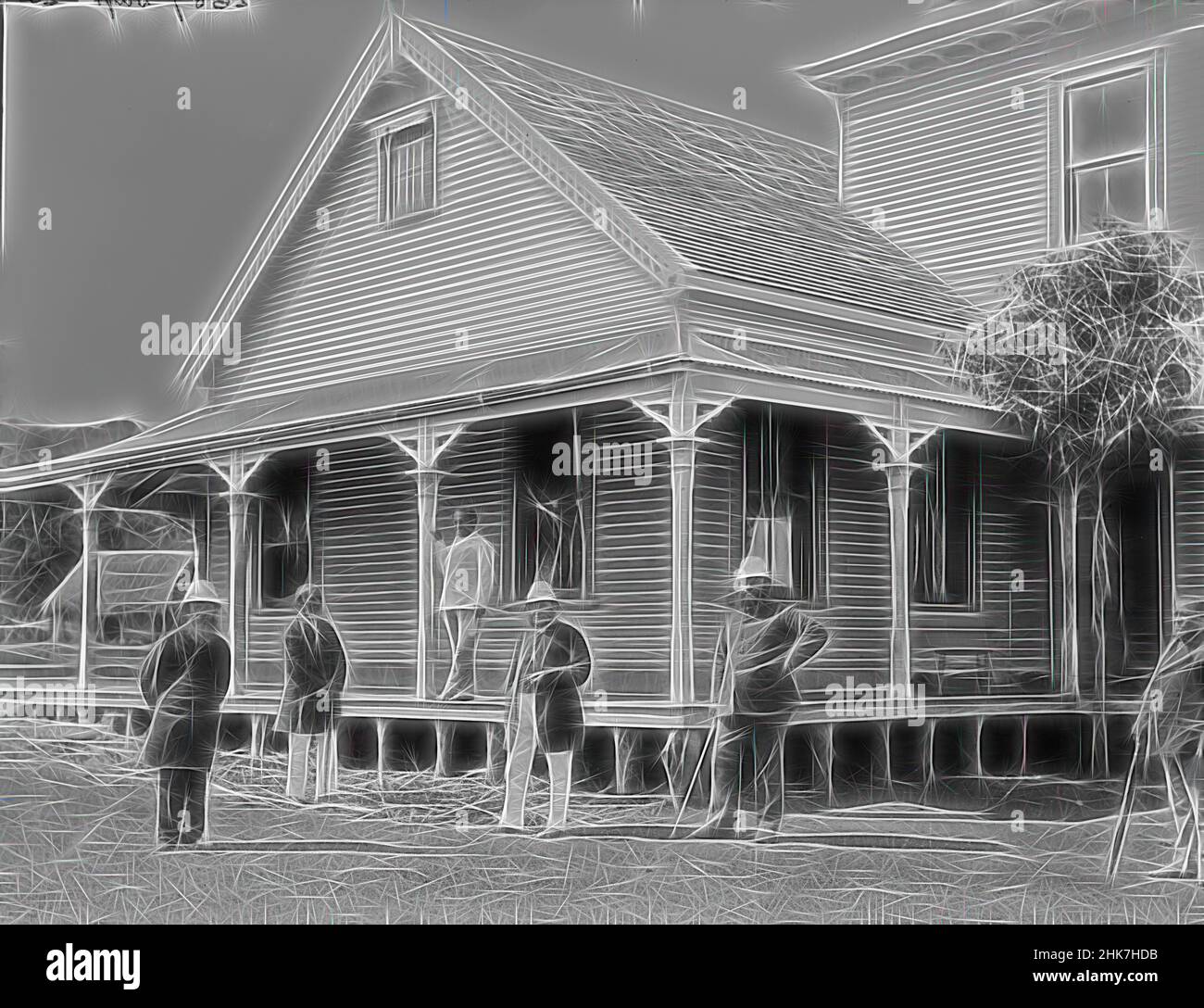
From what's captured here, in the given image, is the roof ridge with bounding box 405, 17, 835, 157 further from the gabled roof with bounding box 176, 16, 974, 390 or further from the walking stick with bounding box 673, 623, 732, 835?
the walking stick with bounding box 673, 623, 732, 835

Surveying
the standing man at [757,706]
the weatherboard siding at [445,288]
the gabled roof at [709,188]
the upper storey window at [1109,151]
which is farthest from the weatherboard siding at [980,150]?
the standing man at [757,706]

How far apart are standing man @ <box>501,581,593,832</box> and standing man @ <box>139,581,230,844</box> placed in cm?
228

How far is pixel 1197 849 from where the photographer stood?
1084 centimetres

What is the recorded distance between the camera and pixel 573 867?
35.8 feet

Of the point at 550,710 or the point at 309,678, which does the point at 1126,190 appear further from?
the point at 309,678

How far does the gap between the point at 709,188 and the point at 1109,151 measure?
3.96 m

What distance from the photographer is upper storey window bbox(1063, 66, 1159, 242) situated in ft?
49.4

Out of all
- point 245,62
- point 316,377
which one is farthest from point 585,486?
point 245,62

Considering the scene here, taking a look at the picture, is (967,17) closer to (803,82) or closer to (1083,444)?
(803,82)

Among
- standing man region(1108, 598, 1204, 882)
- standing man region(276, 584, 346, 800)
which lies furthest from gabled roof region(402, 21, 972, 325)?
standing man region(1108, 598, 1204, 882)

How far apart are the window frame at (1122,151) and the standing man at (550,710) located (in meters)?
6.84

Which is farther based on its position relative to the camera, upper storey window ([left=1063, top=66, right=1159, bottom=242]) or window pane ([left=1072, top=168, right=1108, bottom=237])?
window pane ([left=1072, top=168, right=1108, bottom=237])

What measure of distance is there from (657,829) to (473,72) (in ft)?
24.9

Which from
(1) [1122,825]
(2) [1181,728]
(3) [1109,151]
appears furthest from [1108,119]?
(1) [1122,825]
